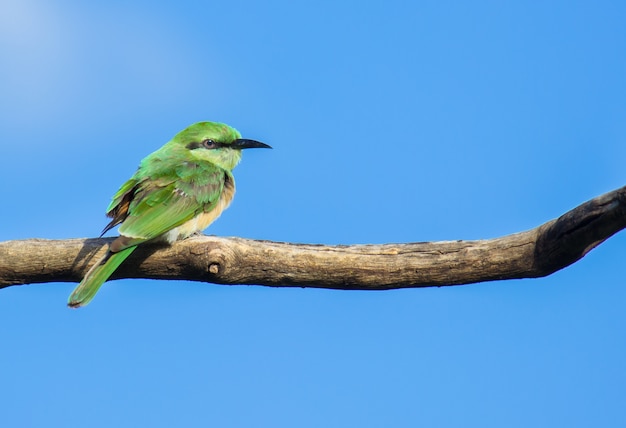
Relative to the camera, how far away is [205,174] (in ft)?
Answer: 18.7

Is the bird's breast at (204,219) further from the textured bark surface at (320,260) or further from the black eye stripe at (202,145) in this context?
the black eye stripe at (202,145)

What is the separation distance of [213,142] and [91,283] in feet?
7.17

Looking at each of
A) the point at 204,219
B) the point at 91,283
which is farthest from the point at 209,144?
the point at 91,283

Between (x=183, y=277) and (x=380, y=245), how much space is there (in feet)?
3.83

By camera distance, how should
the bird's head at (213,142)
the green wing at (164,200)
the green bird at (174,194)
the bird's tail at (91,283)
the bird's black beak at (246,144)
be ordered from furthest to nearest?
the bird's black beak at (246,144), the bird's head at (213,142), the green wing at (164,200), the green bird at (174,194), the bird's tail at (91,283)

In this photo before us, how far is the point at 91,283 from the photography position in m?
4.48

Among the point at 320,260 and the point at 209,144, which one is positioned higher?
the point at 209,144

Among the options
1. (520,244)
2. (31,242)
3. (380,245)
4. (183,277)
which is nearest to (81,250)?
(31,242)

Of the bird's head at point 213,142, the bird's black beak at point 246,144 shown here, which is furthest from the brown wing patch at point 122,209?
the bird's black beak at point 246,144

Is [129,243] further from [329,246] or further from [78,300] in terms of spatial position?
[329,246]

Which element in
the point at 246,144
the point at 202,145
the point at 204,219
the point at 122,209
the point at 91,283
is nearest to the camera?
the point at 91,283

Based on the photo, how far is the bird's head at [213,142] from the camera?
249 inches

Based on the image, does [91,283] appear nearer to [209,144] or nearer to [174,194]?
[174,194]

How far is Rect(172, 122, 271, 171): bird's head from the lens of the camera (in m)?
6.34
